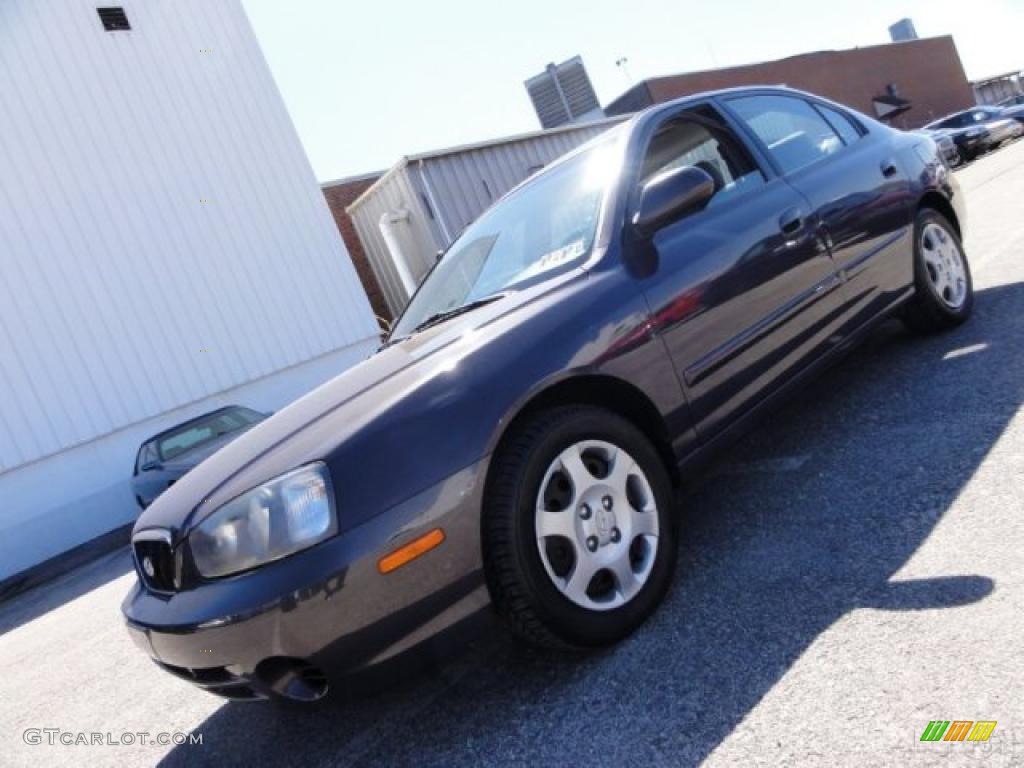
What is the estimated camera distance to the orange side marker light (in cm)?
169

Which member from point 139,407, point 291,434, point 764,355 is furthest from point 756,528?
point 139,407

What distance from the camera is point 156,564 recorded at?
2.00m

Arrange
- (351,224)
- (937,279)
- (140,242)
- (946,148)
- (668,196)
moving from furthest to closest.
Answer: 1. (351,224)
2. (946,148)
3. (140,242)
4. (937,279)
5. (668,196)

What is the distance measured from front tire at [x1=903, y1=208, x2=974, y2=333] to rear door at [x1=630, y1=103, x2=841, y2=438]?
0.90 m

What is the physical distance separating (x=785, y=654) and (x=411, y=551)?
0.95 meters

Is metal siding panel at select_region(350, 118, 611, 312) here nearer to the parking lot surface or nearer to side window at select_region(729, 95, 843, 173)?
side window at select_region(729, 95, 843, 173)

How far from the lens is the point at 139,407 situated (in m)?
10.6

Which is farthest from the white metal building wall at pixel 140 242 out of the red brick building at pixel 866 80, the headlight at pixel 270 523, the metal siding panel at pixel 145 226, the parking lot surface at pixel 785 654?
the red brick building at pixel 866 80

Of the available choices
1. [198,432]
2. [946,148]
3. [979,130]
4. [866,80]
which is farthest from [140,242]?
[866,80]

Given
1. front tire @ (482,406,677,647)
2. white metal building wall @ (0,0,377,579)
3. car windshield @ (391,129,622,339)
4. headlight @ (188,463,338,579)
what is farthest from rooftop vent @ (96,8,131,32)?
front tire @ (482,406,677,647)

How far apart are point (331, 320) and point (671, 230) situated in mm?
10831

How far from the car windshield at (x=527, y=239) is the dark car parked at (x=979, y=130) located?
1716 centimetres

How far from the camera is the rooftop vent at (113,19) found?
36.2 feet

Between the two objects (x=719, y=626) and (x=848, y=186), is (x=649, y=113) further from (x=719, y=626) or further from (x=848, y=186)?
(x=719, y=626)
